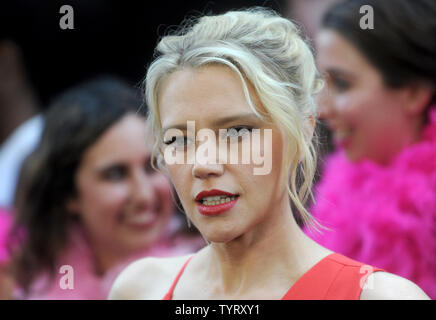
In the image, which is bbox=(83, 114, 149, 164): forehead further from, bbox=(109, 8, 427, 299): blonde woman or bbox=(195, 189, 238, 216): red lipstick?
bbox=(195, 189, 238, 216): red lipstick

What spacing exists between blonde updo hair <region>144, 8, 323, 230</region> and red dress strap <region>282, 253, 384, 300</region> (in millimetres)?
130

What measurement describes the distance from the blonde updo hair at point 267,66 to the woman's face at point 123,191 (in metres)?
1.28

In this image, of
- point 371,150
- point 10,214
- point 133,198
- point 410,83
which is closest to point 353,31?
point 410,83

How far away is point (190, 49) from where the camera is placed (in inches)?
61.6

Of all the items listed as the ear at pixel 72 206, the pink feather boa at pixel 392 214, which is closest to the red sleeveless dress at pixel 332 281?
the pink feather boa at pixel 392 214

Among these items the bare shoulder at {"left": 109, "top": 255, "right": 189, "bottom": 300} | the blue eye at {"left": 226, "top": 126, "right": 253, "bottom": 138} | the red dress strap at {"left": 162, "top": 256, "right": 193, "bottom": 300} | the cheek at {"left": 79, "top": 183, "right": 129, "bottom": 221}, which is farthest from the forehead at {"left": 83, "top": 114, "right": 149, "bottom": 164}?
the blue eye at {"left": 226, "top": 126, "right": 253, "bottom": 138}

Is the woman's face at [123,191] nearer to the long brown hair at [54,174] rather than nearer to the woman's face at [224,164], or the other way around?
the long brown hair at [54,174]

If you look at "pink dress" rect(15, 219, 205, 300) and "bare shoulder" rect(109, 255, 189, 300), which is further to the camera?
"pink dress" rect(15, 219, 205, 300)

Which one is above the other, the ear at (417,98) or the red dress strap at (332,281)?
the ear at (417,98)

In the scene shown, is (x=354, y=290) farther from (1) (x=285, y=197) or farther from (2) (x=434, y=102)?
(2) (x=434, y=102)

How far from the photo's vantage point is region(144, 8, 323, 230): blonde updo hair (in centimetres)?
148

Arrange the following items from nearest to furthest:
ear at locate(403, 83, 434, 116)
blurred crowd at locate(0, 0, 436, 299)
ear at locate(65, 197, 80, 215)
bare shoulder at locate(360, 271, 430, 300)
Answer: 1. bare shoulder at locate(360, 271, 430, 300)
2. blurred crowd at locate(0, 0, 436, 299)
3. ear at locate(403, 83, 434, 116)
4. ear at locate(65, 197, 80, 215)

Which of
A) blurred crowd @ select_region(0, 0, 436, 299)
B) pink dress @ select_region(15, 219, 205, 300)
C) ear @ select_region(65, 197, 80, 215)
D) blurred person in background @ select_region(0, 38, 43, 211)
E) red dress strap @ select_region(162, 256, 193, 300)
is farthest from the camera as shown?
blurred person in background @ select_region(0, 38, 43, 211)

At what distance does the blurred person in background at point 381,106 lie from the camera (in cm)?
260
